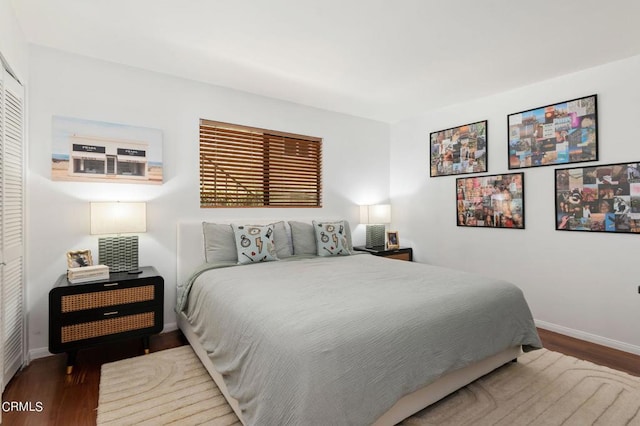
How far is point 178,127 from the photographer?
3355 millimetres

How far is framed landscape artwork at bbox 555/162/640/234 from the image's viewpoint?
284 centimetres

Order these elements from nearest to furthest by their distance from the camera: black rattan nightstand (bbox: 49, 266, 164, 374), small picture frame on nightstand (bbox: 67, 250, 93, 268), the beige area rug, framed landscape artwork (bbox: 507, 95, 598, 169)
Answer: the beige area rug → black rattan nightstand (bbox: 49, 266, 164, 374) → small picture frame on nightstand (bbox: 67, 250, 93, 268) → framed landscape artwork (bbox: 507, 95, 598, 169)

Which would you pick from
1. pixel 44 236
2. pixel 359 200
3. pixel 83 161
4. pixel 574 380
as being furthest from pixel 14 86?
pixel 574 380

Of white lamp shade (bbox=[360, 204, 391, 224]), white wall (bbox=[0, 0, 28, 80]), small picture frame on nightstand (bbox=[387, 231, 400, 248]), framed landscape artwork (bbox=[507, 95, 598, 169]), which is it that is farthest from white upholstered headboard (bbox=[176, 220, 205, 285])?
framed landscape artwork (bbox=[507, 95, 598, 169])

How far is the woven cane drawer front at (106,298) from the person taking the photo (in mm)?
2411

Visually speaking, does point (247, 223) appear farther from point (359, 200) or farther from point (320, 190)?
point (359, 200)

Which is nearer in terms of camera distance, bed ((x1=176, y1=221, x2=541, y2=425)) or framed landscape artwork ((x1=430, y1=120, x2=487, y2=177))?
bed ((x1=176, y1=221, x2=541, y2=425))

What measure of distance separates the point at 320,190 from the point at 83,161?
8.59ft

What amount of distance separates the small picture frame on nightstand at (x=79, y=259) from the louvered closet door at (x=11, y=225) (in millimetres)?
305

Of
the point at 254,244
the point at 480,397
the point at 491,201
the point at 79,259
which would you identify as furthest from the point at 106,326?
the point at 491,201

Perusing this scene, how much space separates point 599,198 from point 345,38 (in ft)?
8.96

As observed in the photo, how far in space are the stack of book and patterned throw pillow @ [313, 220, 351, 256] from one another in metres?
2.03

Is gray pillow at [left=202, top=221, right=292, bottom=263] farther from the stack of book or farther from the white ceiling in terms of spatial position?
the white ceiling

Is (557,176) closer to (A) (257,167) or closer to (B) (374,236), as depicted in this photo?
(B) (374,236)
